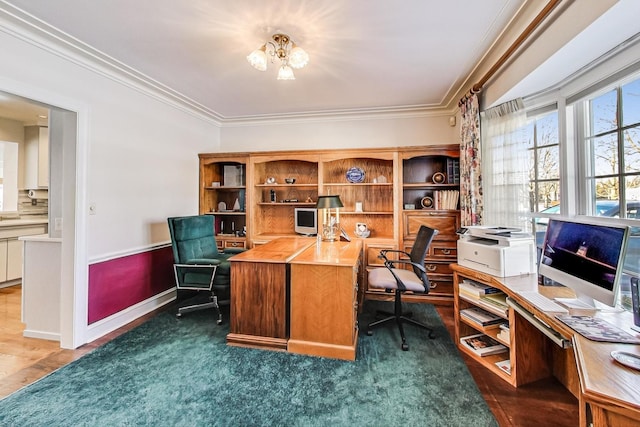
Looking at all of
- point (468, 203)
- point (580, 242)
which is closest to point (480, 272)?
point (580, 242)

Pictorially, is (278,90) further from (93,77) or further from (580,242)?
(580,242)

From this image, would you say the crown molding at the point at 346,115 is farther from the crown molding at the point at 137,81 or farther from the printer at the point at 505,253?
the printer at the point at 505,253

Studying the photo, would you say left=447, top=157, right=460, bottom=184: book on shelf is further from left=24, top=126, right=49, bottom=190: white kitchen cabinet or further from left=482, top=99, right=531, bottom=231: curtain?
left=24, top=126, right=49, bottom=190: white kitchen cabinet

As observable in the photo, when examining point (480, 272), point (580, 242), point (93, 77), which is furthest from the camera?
point (93, 77)

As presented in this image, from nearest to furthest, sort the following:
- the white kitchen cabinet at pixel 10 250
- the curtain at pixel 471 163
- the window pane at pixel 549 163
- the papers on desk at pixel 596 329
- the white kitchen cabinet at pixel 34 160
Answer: the papers on desk at pixel 596 329
the window pane at pixel 549 163
the curtain at pixel 471 163
the white kitchen cabinet at pixel 10 250
the white kitchen cabinet at pixel 34 160

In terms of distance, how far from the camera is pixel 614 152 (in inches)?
69.9

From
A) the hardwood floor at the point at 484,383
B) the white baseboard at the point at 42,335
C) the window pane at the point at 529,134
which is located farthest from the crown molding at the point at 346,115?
the white baseboard at the point at 42,335

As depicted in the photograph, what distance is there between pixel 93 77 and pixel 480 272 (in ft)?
11.7

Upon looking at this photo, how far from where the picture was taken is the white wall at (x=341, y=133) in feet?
12.0

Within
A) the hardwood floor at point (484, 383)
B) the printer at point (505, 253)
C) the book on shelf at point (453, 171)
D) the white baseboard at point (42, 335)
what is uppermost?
the book on shelf at point (453, 171)

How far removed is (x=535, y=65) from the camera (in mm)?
1854

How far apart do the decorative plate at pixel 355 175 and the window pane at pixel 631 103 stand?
2437 millimetres

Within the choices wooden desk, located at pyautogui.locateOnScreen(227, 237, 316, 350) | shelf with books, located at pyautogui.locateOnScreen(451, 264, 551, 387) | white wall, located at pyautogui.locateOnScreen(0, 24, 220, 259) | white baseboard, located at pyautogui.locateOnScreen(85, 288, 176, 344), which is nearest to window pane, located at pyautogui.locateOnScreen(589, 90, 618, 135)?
shelf with books, located at pyautogui.locateOnScreen(451, 264, 551, 387)

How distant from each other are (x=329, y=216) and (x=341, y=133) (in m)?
1.23
